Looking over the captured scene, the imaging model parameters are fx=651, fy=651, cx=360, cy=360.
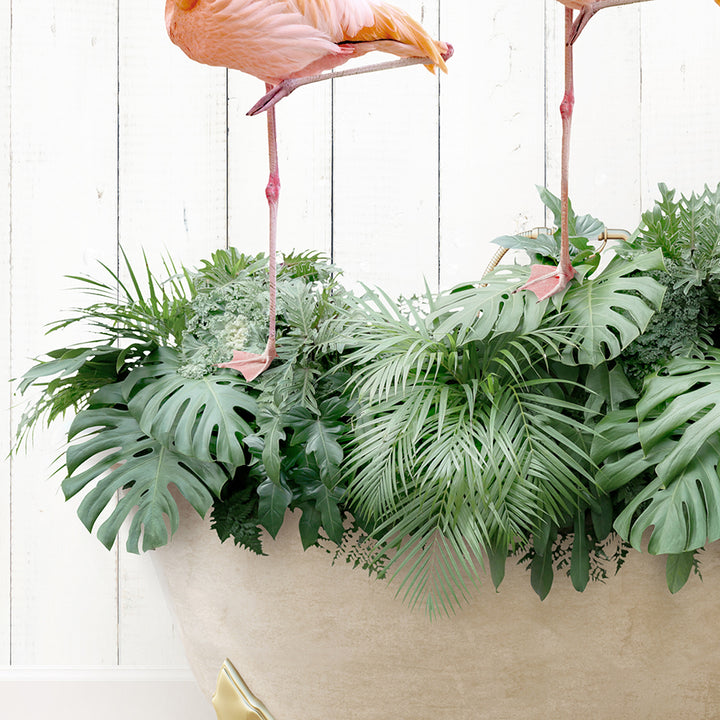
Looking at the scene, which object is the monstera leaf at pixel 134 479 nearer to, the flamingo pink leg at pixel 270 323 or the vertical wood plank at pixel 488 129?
the flamingo pink leg at pixel 270 323

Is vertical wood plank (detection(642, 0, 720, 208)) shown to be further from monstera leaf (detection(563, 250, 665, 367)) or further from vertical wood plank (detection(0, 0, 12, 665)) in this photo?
vertical wood plank (detection(0, 0, 12, 665))

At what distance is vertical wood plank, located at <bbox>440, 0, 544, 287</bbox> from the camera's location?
145cm

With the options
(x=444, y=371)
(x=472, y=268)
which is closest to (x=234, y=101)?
(x=472, y=268)

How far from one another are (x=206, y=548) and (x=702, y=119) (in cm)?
135

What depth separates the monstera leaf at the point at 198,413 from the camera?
2.87 ft

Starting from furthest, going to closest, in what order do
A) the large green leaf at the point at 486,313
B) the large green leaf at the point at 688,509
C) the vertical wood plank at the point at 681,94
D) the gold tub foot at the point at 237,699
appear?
the vertical wood plank at the point at 681,94 < the gold tub foot at the point at 237,699 < the large green leaf at the point at 486,313 < the large green leaf at the point at 688,509

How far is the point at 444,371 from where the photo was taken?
88 cm

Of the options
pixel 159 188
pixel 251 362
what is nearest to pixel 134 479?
pixel 251 362

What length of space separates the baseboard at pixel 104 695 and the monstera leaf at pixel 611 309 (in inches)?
46.2

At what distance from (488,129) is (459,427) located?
903 millimetres

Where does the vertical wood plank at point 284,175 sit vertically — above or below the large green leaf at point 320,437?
above

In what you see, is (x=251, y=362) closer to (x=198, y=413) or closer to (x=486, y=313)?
(x=198, y=413)

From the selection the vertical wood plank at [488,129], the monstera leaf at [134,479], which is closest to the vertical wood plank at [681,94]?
the vertical wood plank at [488,129]

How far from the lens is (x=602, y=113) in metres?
1.45
